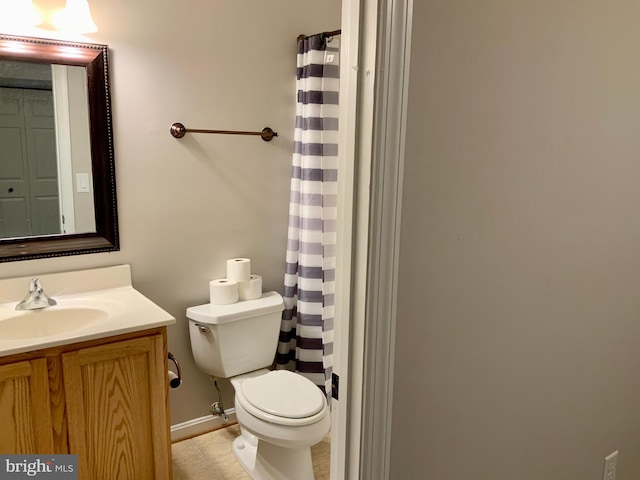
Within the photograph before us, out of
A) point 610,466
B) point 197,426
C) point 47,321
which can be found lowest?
point 197,426

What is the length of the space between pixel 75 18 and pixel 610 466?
2.37 m

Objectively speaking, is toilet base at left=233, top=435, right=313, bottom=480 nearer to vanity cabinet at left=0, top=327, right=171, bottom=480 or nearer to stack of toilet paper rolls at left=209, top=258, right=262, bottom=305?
vanity cabinet at left=0, top=327, right=171, bottom=480

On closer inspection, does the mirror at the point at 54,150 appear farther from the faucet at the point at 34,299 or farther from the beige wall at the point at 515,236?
the beige wall at the point at 515,236

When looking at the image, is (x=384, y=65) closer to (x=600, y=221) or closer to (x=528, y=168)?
(x=528, y=168)

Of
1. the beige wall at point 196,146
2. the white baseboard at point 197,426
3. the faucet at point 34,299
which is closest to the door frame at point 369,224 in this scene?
the faucet at point 34,299

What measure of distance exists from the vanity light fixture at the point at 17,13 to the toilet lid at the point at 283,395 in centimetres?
157

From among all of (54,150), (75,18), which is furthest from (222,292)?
(75,18)

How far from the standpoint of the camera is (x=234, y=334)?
2238 millimetres

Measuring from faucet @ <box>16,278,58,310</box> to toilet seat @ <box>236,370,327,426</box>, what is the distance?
0.80 m

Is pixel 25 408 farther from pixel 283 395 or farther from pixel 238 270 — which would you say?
pixel 238 270

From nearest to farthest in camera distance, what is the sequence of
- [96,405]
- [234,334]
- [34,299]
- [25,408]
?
[25,408], [96,405], [34,299], [234,334]

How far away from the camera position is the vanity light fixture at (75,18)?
183 cm

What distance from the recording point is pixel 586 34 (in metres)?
1.18

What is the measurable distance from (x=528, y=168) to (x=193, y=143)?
1.53 metres
